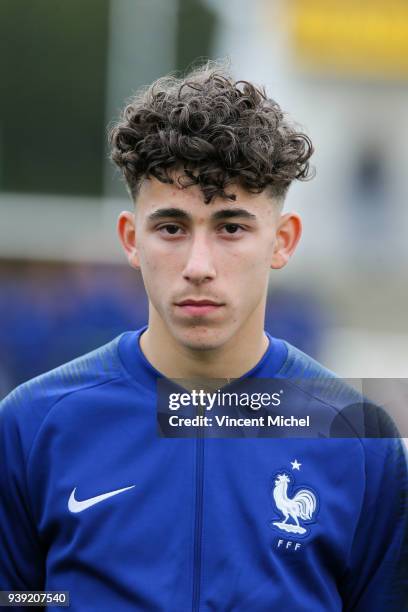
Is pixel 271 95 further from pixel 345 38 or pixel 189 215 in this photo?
pixel 189 215

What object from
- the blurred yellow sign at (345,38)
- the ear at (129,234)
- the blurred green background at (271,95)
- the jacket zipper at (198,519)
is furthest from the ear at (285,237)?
the blurred yellow sign at (345,38)

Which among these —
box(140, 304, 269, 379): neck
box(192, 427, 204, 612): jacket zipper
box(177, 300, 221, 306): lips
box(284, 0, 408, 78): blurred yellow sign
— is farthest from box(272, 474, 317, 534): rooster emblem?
box(284, 0, 408, 78): blurred yellow sign

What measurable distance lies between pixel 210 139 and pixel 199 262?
0.83ft

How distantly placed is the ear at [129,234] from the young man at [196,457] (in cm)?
1

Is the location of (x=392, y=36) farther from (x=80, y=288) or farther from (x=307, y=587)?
(x=307, y=587)

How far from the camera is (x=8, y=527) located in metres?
2.09

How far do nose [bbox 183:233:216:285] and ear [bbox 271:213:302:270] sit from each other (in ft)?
0.68

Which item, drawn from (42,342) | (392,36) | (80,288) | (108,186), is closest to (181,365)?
(42,342)

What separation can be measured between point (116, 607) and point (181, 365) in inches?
19.5

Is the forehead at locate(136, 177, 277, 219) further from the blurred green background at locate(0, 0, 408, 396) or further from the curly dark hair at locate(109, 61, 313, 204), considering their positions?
the blurred green background at locate(0, 0, 408, 396)

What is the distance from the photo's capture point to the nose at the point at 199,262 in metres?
2.01

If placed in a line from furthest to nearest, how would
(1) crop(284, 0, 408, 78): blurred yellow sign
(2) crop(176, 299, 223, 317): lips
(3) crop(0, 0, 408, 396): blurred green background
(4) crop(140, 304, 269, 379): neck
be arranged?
(1) crop(284, 0, 408, 78): blurred yellow sign < (3) crop(0, 0, 408, 396): blurred green background < (4) crop(140, 304, 269, 379): neck < (2) crop(176, 299, 223, 317): lips

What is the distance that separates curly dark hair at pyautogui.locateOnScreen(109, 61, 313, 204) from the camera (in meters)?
2.05

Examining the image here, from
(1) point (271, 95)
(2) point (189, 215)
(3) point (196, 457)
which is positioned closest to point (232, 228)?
(2) point (189, 215)
